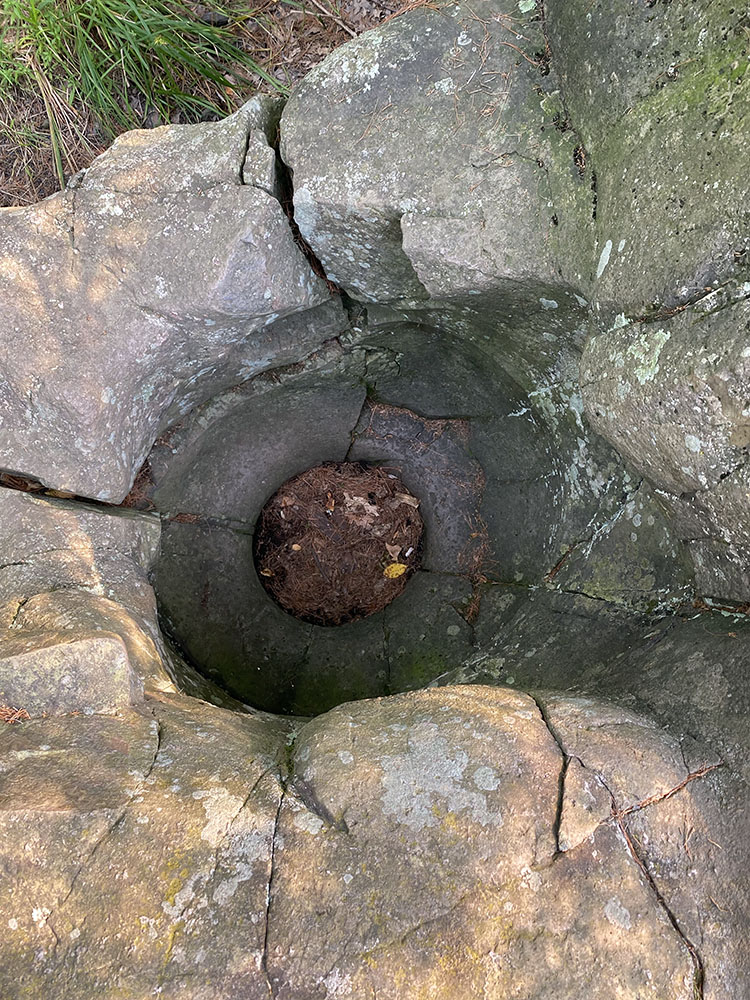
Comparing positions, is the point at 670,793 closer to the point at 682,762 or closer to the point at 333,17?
the point at 682,762

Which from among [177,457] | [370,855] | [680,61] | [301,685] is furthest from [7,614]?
[680,61]

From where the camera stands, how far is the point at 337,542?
140 inches

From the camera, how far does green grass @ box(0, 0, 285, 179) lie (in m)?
2.81

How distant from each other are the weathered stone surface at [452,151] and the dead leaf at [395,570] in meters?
1.75

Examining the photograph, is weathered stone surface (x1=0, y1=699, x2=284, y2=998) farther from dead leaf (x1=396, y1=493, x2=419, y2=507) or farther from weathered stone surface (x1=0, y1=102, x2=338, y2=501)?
dead leaf (x1=396, y1=493, x2=419, y2=507)

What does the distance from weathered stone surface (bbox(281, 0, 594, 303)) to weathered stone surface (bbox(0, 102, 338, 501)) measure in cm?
20

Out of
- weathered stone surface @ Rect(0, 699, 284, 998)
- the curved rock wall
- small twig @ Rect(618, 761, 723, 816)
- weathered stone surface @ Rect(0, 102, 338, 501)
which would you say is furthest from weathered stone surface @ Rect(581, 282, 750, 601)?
weathered stone surface @ Rect(0, 699, 284, 998)

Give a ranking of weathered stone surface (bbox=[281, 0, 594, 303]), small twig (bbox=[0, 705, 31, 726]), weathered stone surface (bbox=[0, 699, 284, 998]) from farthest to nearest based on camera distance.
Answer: weathered stone surface (bbox=[281, 0, 594, 303]) → small twig (bbox=[0, 705, 31, 726]) → weathered stone surface (bbox=[0, 699, 284, 998])

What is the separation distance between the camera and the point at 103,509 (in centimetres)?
240

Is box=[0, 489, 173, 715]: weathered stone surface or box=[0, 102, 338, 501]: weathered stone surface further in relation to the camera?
box=[0, 102, 338, 501]: weathered stone surface

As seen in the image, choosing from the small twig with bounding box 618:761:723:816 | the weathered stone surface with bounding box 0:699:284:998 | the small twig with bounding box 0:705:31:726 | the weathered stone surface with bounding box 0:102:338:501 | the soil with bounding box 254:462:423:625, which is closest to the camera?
the weathered stone surface with bounding box 0:699:284:998

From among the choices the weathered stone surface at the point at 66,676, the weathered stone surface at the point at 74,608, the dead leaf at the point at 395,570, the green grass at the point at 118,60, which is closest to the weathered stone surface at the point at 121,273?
the weathered stone surface at the point at 74,608

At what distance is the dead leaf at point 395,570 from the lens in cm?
353

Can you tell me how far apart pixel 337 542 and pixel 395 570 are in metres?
0.33
